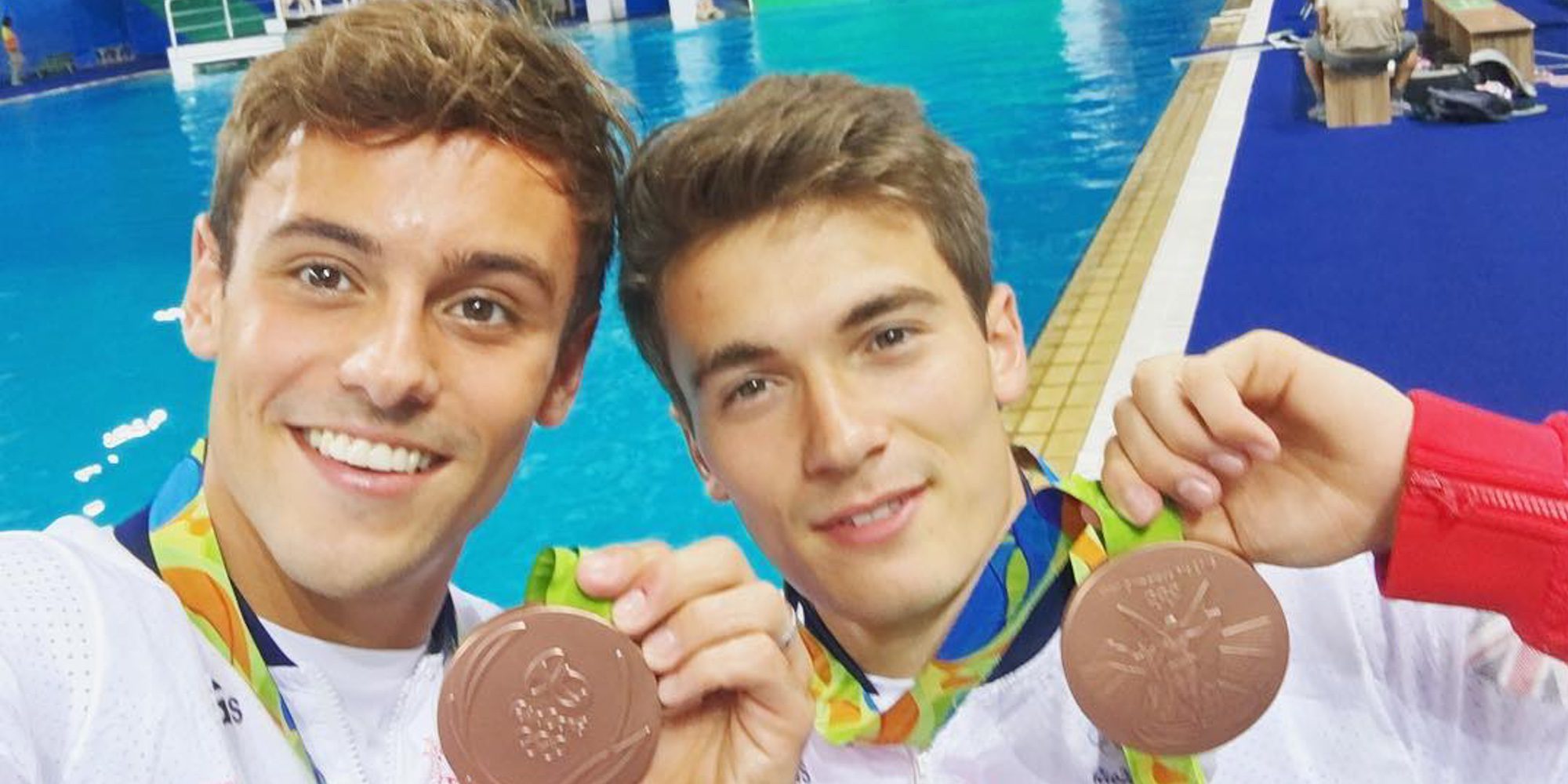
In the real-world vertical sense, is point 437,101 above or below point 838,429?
above

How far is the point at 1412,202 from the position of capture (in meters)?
6.19

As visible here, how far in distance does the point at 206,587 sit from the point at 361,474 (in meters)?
0.23

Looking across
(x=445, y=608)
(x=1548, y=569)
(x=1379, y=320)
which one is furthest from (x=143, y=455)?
(x=1548, y=569)

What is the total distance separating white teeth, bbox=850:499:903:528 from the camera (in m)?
1.46

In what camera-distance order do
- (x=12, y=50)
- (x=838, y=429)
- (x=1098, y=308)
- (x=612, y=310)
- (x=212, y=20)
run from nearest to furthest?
(x=838, y=429)
(x=1098, y=308)
(x=612, y=310)
(x=12, y=50)
(x=212, y=20)

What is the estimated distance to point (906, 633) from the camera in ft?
5.28

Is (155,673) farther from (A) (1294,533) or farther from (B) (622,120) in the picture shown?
(A) (1294,533)

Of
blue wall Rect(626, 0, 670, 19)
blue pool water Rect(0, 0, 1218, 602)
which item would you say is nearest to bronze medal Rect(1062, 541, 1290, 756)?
blue pool water Rect(0, 0, 1218, 602)

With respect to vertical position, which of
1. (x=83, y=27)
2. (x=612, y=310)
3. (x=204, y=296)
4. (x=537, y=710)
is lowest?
(x=612, y=310)

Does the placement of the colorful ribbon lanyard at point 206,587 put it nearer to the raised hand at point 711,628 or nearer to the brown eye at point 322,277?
the brown eye at point 322,277

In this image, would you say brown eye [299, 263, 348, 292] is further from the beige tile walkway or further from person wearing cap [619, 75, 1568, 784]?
the beige tile walkway

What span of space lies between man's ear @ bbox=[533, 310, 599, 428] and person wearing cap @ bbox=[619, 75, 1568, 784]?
0.44 ft

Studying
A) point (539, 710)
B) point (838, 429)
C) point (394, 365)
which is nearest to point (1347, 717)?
point (838, 429)

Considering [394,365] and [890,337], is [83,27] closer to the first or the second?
[394,365]
